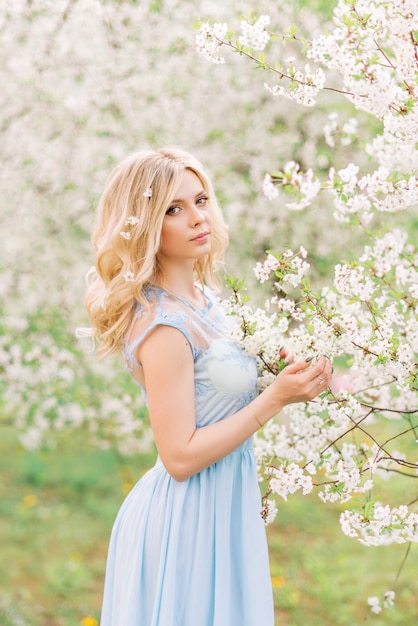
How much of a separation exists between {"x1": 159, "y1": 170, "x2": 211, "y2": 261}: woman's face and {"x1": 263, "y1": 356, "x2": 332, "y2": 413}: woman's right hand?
45 cm

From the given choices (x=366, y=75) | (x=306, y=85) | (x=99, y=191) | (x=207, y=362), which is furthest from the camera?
(x=99, y=191)

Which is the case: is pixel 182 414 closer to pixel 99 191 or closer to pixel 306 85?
pixel 306 85

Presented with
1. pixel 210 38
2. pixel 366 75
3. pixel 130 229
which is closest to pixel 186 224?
pixel 130 229

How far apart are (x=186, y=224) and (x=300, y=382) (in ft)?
1.84

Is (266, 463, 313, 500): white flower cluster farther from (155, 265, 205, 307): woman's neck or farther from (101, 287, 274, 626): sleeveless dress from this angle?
(155, 265, 205, 307): woman's neck

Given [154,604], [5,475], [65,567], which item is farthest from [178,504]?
Result: [5,475]

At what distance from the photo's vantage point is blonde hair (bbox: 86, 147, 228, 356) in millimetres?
2211

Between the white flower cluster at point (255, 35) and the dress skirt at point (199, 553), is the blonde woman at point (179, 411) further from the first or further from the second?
the white flower cluster at point (255, 35)

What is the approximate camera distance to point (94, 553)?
198 inches

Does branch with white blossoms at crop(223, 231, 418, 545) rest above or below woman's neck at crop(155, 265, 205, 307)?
below

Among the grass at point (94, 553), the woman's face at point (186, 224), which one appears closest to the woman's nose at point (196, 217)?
the woman's face at point (186, 224)

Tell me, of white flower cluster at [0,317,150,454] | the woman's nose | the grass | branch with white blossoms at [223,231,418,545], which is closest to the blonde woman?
the woman's nose

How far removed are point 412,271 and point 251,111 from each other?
2.67m

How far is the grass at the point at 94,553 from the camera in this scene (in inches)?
172
